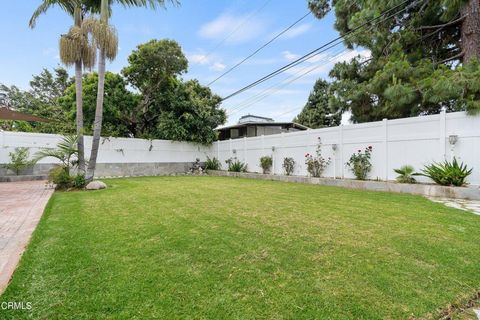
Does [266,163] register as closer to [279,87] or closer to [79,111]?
[279,87]

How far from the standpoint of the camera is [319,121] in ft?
80.0

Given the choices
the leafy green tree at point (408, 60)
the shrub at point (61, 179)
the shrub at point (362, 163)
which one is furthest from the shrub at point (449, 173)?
the shrub at point (61, 179)

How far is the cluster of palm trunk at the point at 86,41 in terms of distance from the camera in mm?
7887

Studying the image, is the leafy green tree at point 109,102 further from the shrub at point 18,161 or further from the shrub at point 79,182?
the shrub at point 79,182

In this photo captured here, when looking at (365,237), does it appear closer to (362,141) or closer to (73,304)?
(73,304)

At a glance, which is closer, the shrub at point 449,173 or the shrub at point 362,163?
the shrub at point 449,173

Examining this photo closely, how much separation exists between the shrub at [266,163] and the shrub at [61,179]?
782 centimetres

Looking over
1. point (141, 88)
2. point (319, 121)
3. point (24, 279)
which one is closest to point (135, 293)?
point (24, 279)

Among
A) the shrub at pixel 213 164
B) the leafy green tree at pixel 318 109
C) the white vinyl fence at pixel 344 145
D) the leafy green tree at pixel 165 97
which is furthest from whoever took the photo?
the leafy green tree at pixel 318 109

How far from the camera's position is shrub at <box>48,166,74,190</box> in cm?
778

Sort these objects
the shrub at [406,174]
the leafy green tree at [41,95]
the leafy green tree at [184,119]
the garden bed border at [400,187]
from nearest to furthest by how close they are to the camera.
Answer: the garden bed border at [400,187], the shrub at [406,174], the leafy green tree at [184,119], the leafy green tree at [41,95]

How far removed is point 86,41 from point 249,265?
29.8ft

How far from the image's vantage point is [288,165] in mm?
10961

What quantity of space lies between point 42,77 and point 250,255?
32934 mm
